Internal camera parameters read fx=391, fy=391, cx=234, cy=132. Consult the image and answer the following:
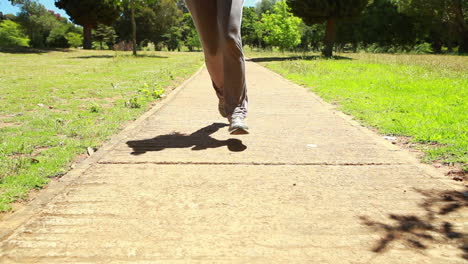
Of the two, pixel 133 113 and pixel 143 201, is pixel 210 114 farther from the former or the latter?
pixel 143 201

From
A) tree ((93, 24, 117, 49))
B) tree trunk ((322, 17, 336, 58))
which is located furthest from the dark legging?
tree ((93, 24, 117, 49))

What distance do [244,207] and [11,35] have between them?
169 feet

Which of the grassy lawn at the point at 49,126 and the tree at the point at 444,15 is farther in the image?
the tree at the point at 444,15

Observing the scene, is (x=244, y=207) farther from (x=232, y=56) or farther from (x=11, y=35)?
(x=11, y=35)

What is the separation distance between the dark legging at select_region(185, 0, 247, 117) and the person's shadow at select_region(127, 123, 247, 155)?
1.04 ft

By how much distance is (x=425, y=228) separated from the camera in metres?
2.10

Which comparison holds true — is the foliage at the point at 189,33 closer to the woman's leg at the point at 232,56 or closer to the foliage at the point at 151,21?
the foliage at the point at 151,21

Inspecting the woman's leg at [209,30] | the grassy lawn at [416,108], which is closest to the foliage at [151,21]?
the grassy lawn at [416,108]

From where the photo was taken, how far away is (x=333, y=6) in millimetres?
24344

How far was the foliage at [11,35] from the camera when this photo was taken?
145 ft

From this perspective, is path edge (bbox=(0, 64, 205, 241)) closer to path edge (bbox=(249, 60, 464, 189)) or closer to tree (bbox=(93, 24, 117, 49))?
path edge (bbox=(249, 60, 464, 189))

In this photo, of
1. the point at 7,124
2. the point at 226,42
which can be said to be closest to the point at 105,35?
the point at 7,124

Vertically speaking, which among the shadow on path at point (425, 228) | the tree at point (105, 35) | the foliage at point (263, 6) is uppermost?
the foliage at point (263, 6)

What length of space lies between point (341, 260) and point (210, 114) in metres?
4.06
